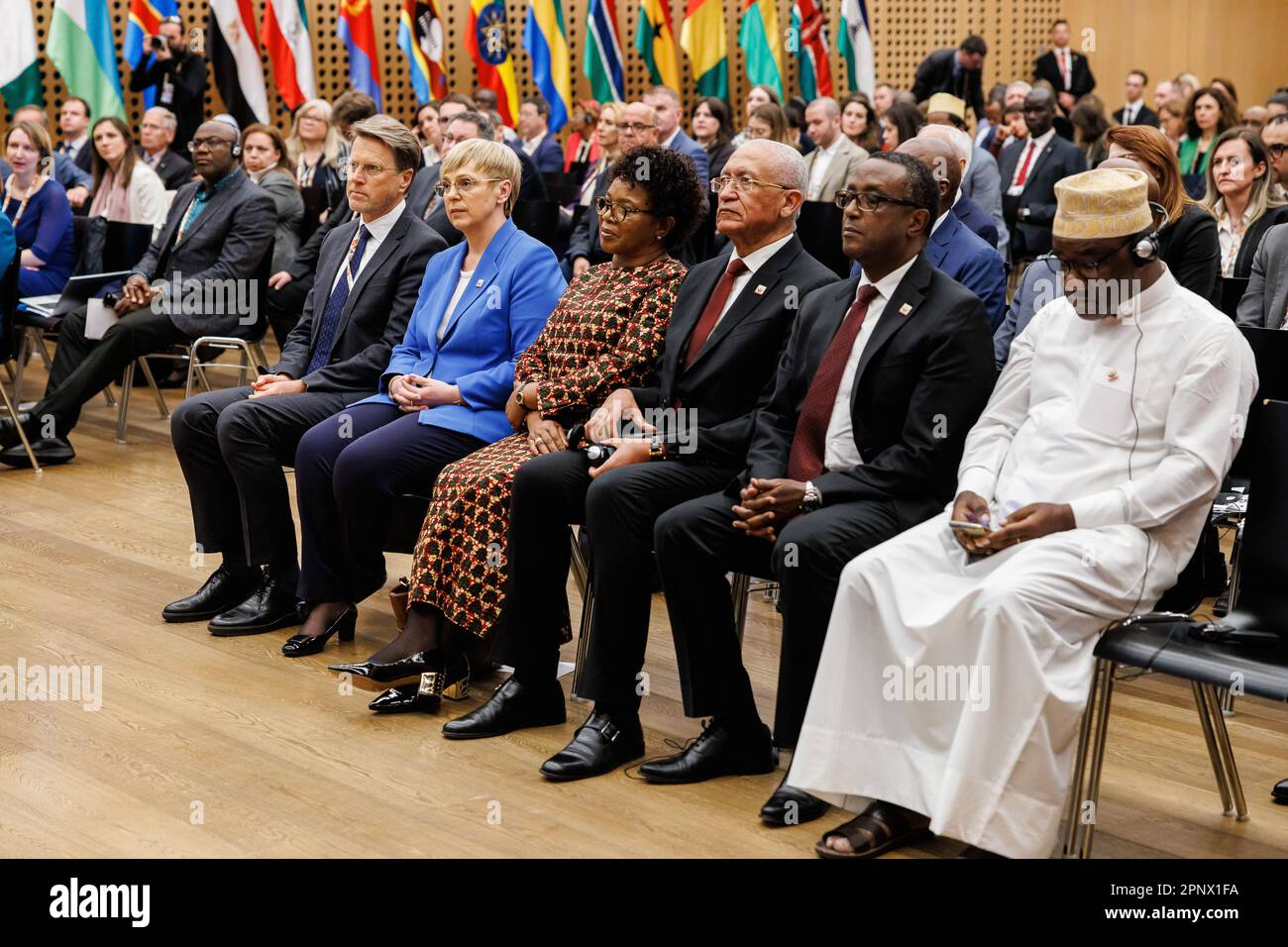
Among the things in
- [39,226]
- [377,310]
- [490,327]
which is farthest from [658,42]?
[490,327]

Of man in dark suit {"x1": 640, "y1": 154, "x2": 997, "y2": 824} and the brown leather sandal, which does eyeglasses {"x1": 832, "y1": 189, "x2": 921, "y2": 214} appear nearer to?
man in dark suit {"x1": 640, "y1": 154, "x2": 997, "y2": 824}

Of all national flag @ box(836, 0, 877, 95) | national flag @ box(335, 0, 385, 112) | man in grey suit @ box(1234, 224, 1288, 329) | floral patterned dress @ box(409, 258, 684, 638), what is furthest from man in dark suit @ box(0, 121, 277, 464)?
national flag @ box(836, 0, 877, 95)

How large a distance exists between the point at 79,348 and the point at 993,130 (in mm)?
7967

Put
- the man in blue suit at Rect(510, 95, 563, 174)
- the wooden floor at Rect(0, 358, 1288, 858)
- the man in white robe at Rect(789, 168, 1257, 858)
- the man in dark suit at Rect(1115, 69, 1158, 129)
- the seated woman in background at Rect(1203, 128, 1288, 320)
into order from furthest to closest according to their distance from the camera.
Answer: the man in dark suit at Rect(1115, 69, 1158, 129) → the man in blue suit at Rect(510, 95, 563, 174) → the seated woman in background at Rect(1203, 128, 1288, 320) → the wooden floor at Rect(0, 358, 1288, 858) → the man in white robe at Rect(789, 168, 1257, 858)

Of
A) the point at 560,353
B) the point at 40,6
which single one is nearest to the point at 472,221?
the point at 560,353

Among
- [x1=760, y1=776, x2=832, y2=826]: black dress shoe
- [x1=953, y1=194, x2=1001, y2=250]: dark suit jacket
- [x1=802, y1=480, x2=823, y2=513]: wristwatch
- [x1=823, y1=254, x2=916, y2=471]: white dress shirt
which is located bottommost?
[x1=760, y1=776, x2=832, y2=826]: black dress shoe

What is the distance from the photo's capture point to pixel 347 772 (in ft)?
11.2

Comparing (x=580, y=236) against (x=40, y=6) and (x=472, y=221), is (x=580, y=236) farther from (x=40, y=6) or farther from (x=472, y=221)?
(x=40, y=6)

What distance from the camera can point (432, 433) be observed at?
13.5 feet

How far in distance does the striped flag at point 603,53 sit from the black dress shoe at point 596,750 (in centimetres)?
1012

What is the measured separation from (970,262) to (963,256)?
0.03 meters

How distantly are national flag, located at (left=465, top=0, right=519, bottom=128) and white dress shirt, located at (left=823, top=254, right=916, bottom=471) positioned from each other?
9.34m

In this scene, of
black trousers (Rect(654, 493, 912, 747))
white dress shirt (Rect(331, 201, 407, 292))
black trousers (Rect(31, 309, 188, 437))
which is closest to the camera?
black trousers (Rect(654, 493, 912, 747))

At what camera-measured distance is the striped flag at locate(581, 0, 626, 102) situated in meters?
12.9
